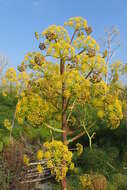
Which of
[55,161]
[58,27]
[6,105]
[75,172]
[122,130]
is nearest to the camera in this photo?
[55,161]

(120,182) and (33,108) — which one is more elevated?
(33,108)

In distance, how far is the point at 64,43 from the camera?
270cm

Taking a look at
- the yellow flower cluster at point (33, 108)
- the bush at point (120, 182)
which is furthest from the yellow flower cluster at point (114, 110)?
the bush at point (120, 182)

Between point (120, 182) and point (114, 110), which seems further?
point (120, 182)

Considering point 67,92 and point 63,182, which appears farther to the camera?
point 63,182

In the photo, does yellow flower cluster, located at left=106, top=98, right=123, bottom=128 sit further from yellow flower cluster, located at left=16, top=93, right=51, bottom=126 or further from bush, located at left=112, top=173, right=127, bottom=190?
bush, located at left=112, top=173, right=127, bottom=190

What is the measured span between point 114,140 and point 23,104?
4.36m

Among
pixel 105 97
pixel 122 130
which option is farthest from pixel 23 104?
pixel 122 130

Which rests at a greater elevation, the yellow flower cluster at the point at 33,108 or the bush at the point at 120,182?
the yellow flower cluster at the point at 33,108

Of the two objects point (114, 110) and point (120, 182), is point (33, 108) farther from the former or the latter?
point (120, 182)

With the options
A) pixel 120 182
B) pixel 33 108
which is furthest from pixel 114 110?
pixel 120 182

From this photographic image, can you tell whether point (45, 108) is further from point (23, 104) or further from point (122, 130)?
point (122, 130)

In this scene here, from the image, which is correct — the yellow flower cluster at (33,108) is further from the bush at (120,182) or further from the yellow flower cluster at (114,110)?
the bush at (120,182)

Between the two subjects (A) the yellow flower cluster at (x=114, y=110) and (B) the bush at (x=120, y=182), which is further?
(B) the bush at (x=120, y=182)
